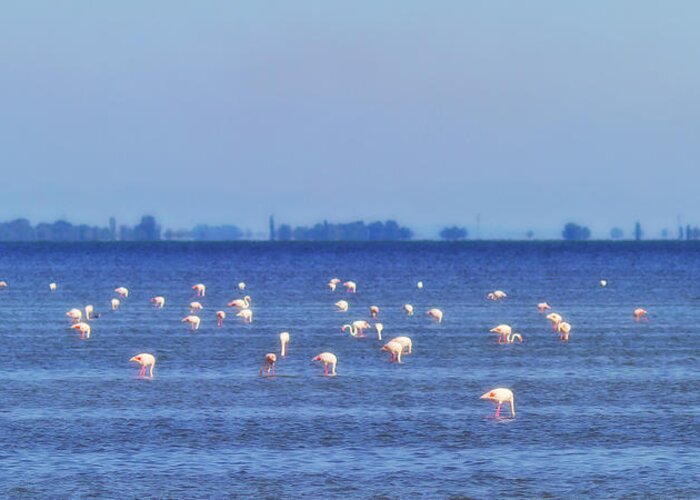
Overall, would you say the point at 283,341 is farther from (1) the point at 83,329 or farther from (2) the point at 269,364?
(1) the point at 83,329

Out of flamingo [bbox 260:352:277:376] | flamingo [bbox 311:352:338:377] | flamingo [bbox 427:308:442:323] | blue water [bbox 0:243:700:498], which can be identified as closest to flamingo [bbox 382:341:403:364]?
blue water [bbox 0:243:700:498]

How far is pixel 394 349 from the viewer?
41375mm

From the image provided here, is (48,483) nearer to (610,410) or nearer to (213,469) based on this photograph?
(213,469)

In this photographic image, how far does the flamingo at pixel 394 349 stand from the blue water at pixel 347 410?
0.38 meters

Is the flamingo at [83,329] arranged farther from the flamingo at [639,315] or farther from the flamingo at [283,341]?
the flamingo at [639,315]

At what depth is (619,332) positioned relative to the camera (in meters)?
53.5

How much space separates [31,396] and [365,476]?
12821 millimetres

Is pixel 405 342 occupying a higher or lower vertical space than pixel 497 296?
lower

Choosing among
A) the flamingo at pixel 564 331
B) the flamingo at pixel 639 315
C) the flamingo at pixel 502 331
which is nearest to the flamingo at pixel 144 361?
the flamingo at pixel 502 331

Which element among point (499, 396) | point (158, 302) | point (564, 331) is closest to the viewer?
point (499, 396)

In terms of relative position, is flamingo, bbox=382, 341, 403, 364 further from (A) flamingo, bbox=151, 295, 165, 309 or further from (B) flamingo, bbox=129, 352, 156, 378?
(A) flamingo, bbox=151, 295, 165, 309

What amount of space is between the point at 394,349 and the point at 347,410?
418 inches

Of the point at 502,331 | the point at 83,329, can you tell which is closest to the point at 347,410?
the point at 502,331

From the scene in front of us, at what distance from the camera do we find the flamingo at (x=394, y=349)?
1629 inches
